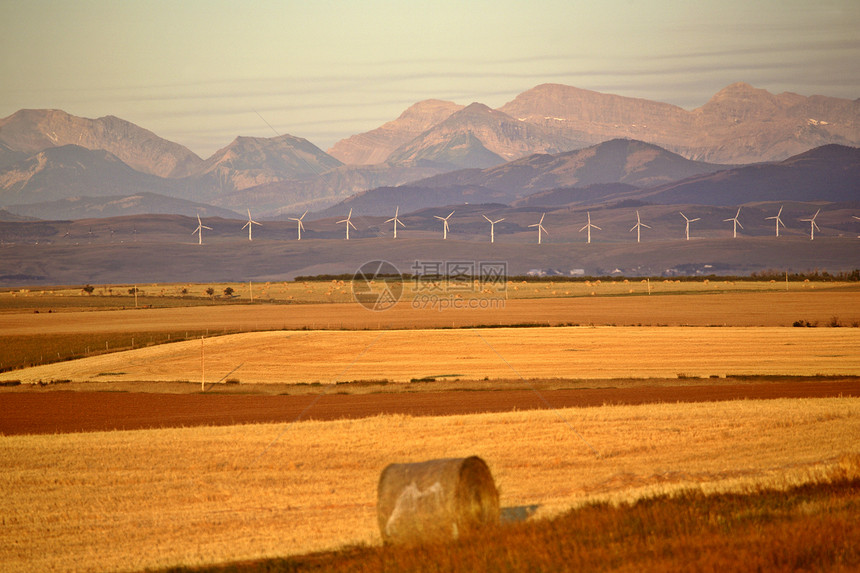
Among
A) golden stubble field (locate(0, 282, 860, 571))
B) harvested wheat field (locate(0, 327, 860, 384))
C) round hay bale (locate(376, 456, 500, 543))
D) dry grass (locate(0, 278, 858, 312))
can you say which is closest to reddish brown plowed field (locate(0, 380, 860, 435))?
golden stubble field (locate(0, 282, 860, 571))

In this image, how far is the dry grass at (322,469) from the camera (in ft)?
49.7

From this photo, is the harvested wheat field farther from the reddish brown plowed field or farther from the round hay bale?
the round hay bale

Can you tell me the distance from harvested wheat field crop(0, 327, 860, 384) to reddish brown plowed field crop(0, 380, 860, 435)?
13.6 ft

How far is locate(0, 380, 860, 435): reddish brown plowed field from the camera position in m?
29.4

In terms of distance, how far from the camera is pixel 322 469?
2055 centimetres

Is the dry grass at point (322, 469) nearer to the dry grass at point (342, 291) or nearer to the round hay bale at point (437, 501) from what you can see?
the round hay bale at point (437, 501)

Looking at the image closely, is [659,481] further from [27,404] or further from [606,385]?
[27,404]

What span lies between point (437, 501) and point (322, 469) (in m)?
8.47

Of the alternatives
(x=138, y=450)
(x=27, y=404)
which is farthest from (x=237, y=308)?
(x=138, y=450)

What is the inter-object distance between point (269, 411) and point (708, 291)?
77184 mm

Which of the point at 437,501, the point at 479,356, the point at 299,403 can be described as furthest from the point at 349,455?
the point at 479,356

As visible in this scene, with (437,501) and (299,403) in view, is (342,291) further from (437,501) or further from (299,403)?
(437,501)

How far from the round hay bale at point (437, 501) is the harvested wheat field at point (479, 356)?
2584 cm

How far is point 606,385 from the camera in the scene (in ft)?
117
